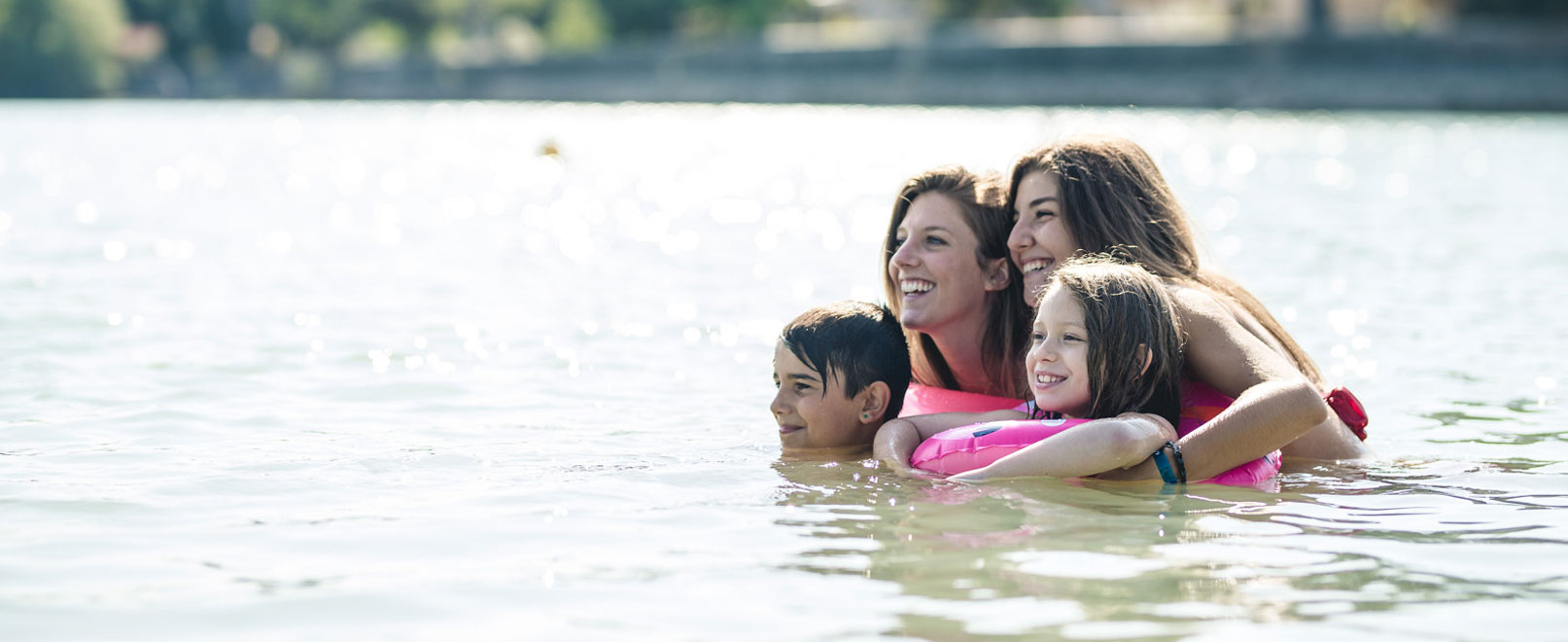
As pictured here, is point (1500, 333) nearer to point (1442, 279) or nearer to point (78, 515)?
point (1442, 279)

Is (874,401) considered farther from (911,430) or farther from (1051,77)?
(1051,77)

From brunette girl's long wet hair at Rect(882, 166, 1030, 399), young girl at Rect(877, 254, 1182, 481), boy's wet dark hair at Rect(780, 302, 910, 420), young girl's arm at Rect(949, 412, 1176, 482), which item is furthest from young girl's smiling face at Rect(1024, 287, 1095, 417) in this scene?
brunette girl's long wet hair at Rect(882, 166, 1030, 399)

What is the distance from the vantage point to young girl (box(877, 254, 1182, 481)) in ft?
19.1

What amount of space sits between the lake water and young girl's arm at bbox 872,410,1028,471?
0.46 ft

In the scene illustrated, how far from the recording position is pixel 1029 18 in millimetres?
87750

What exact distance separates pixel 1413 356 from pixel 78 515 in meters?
7.97

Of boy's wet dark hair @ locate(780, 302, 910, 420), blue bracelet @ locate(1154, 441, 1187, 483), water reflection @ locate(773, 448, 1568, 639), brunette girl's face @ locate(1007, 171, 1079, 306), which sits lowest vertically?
water reflection @ locate(773, 448, 1568, 639)

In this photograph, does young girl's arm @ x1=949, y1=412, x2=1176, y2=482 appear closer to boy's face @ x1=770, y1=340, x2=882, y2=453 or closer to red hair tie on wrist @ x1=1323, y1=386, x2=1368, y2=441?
boy's face @ x1=770, y1=340, x2=882, y2=453

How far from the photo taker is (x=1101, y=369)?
19.5ft

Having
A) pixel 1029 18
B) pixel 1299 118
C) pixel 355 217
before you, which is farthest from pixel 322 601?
pixel 1029 18

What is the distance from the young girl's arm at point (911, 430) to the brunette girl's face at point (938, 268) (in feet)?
1.82

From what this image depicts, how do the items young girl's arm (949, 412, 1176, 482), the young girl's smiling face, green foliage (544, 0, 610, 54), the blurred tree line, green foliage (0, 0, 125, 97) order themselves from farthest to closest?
green foliage (544, 0, 610, 54) < the blurred tree line < green foliage (0, 0, 125, 97) < the young girl's smiling face < young girl's arm (949, 412, 1176, 482)

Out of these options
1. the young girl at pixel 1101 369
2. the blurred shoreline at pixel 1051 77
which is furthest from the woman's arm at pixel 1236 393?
the blurred shoreline at pixel 1051 77

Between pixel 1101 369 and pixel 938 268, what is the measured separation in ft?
3.91
